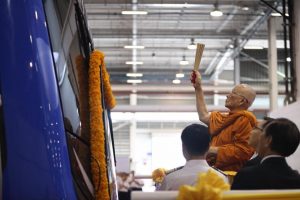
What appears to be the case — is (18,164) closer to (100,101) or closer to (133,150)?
(100,101)

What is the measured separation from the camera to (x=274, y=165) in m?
2.74

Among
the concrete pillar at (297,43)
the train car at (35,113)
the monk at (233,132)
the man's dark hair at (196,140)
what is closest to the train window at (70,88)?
the train car at (35,113)

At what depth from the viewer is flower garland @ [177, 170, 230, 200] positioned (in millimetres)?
1435

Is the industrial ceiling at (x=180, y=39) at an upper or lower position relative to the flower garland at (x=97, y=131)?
upper

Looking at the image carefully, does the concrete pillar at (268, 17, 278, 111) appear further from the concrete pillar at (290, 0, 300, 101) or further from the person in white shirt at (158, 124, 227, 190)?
the person in white shirt at (158, 124, 227, 190)

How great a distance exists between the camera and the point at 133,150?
73.0ft

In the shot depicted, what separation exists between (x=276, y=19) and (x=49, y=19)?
454 inches

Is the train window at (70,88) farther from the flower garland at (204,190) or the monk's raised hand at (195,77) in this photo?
the monk's raised hand at (195,77)

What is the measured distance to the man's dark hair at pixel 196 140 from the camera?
9.86ft

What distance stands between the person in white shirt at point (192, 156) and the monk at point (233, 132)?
794mm

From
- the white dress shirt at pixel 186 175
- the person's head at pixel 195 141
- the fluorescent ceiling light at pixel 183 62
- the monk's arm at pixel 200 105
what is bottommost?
the white dress shirt at pixel 186 175

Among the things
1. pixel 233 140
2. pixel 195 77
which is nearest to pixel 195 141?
pixel 233 140

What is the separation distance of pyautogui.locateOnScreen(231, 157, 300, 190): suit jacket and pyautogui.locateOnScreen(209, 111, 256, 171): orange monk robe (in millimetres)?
1081

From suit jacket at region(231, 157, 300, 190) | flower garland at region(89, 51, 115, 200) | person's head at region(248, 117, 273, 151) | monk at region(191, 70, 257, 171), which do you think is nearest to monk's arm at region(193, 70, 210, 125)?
monk at region(191, 70, 257, 171)
